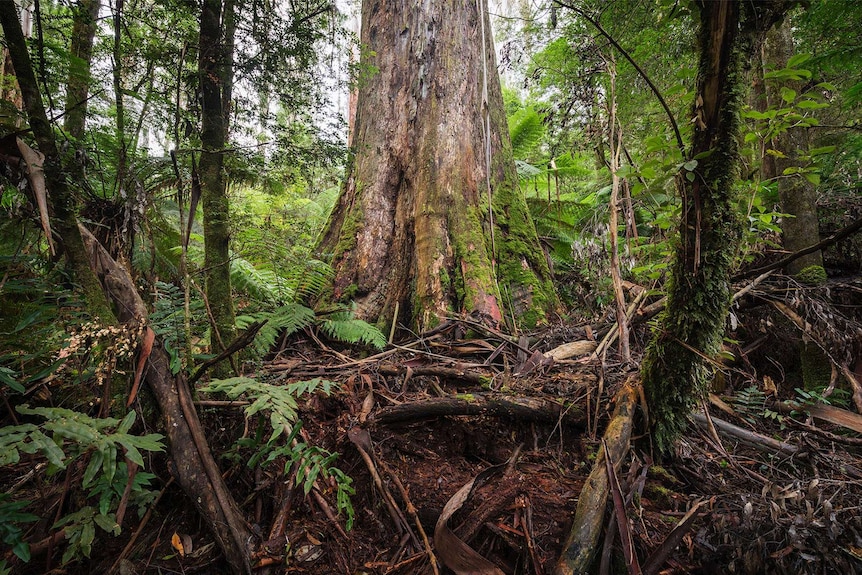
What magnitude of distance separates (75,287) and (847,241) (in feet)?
16.1

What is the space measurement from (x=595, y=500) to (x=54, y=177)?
2186 mm

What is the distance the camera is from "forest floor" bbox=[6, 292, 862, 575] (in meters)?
1.29

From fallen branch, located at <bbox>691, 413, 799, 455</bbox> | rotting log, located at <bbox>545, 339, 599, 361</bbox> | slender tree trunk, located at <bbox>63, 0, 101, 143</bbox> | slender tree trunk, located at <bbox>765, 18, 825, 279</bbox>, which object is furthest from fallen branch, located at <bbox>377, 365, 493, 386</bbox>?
slender tree trunk, located at <bbox>765, 18, 825, 279</bbox>

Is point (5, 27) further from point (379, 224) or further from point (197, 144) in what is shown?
point (379, 224)

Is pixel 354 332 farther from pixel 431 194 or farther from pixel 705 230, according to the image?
pixel 705 230

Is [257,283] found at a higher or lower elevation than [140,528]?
higher

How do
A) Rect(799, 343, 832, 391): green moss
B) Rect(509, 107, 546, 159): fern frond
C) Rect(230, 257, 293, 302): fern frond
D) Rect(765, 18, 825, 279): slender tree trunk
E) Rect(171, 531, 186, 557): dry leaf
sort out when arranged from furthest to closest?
Rect(509, 107, 546, 159): fern frond
Rect(230, 257, 293, 302): fern frond
Rect(765, 18, 825, 279): slender tree trunk
Rect(799, 343, 832, 391): green moss
Rect(171, 531, 186, 557): dry leaf

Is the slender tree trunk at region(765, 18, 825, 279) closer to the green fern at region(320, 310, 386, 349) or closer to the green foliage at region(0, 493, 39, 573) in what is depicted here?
the green fern at region(320, 310, 386, 349)

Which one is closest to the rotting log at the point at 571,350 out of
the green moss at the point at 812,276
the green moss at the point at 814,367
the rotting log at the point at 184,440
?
the green moss at the point at 814,367

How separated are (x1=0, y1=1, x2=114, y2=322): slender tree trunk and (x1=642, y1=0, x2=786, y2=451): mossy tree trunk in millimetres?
2171

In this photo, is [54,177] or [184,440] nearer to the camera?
[54,177]

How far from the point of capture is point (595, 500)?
1.36 metres

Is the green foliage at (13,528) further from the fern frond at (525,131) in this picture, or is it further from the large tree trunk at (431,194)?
the fern frond at (525,131)

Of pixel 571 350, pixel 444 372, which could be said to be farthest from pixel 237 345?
pixel 571 350
